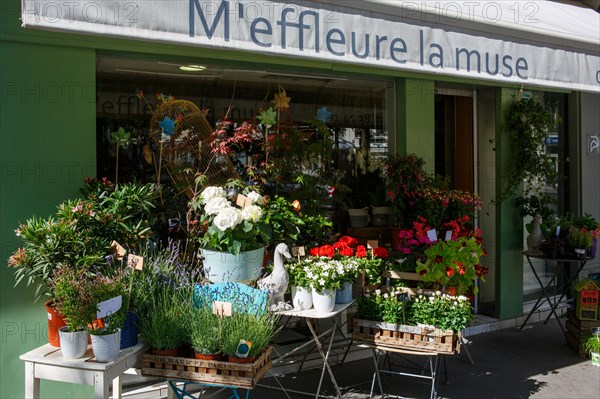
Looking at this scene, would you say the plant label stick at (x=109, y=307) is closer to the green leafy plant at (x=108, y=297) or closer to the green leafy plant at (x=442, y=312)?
the green leafy plant at (x=108, y=297)

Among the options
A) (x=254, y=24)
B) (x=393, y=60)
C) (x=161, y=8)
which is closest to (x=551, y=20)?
(x=393, y=60)

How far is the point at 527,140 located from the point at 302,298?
369cm

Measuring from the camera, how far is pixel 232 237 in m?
4.11

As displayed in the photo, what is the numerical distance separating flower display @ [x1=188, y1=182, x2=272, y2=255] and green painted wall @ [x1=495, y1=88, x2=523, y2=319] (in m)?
3.44

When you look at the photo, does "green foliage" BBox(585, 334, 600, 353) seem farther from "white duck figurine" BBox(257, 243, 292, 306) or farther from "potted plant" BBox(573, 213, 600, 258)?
"white duck figurine" BBox(257, 243, 292, 306)

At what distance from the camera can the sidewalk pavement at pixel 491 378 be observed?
4.94 metres

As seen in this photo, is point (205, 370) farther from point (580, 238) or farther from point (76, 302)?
point (580, 238)

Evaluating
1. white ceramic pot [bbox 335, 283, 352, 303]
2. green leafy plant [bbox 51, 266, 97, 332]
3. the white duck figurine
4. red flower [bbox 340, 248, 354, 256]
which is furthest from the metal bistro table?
green leafy plant [bbox 51, 266, 97, 332]

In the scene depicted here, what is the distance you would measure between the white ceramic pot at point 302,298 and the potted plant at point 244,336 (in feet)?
1.86

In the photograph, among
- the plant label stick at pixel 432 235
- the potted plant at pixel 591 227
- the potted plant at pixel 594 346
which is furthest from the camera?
the potted plant at pixel 591 227

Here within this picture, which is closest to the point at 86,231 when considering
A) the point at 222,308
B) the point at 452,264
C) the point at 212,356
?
the point at 222,308

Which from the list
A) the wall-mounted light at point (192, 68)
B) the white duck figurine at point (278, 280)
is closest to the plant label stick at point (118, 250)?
the white duck figurine at point (278, 280)

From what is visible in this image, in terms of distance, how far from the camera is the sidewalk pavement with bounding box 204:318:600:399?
494 cm

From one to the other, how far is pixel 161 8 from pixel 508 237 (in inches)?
188
